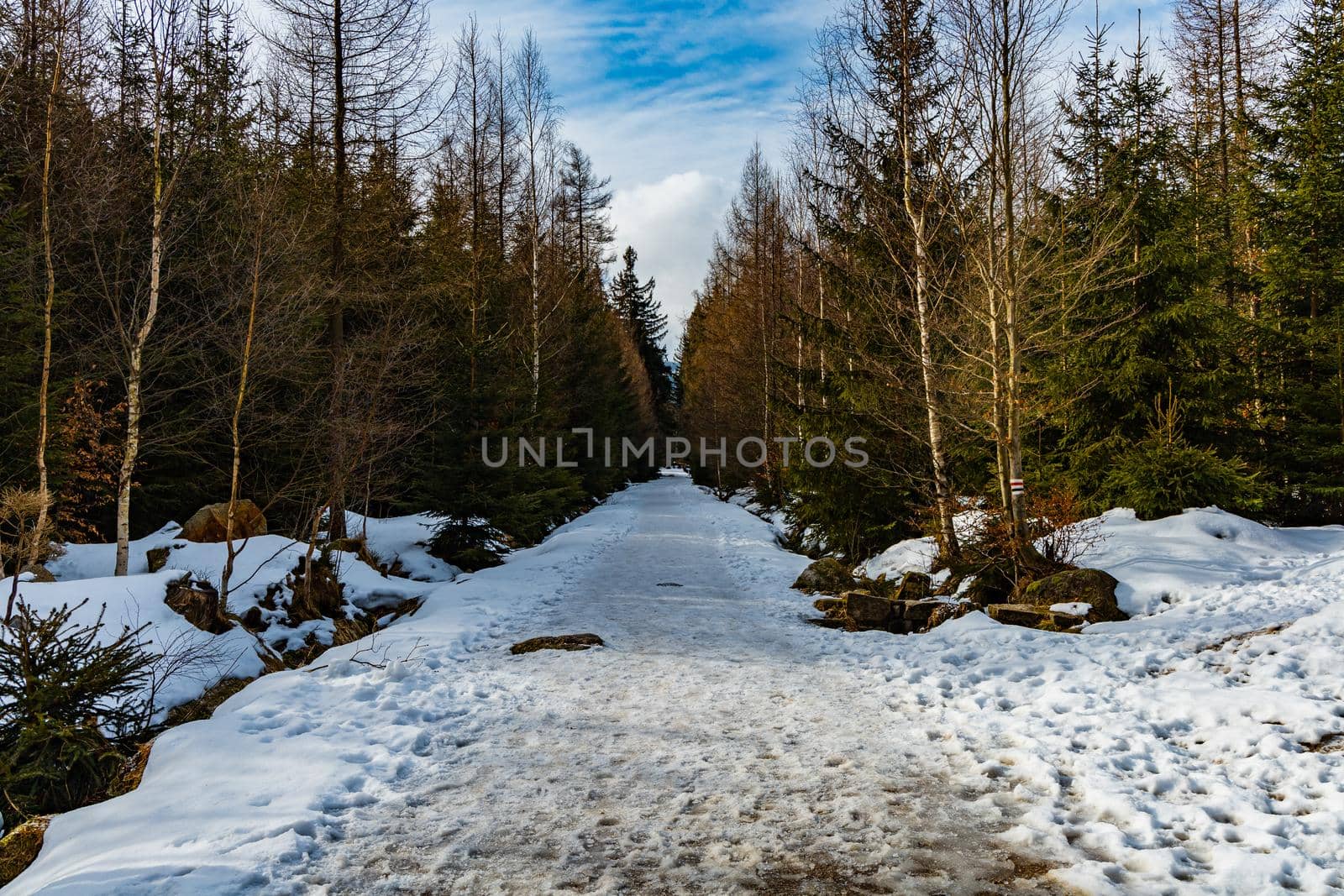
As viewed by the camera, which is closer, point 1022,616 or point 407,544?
point 1022,616

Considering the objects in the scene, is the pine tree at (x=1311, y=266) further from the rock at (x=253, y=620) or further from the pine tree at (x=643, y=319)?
the pine tree at (x=643, y=319)

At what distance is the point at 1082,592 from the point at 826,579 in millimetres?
3741

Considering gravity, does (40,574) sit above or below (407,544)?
above

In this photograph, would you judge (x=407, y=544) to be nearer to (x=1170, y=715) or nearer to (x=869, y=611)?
(x=869, y=611)

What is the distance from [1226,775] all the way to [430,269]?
53.1ft

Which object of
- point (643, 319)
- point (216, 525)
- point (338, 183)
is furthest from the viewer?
point (643, 319)

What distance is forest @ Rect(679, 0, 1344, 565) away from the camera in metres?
9.75

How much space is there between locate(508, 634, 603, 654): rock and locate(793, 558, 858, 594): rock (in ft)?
13.9

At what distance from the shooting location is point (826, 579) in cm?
1103

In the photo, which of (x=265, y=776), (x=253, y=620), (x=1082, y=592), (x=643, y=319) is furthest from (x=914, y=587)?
(x=643, y=319)

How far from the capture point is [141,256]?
1285cm

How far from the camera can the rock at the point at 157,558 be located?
1027 centimetres

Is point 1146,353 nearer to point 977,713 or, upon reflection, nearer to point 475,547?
point 977,713

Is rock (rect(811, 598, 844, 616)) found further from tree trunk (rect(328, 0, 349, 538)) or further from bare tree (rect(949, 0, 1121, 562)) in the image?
tree trunk (rect(328, 0, 349, 538))
